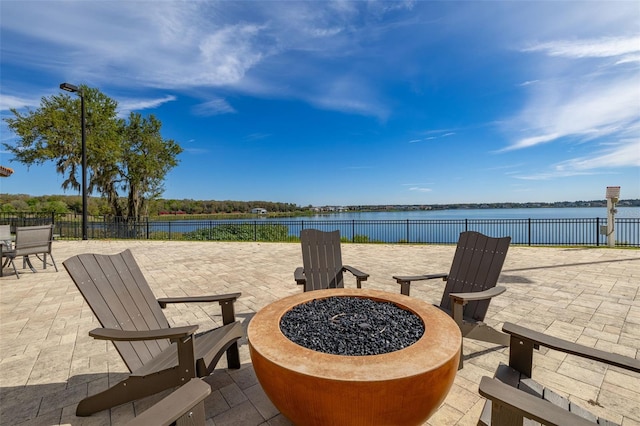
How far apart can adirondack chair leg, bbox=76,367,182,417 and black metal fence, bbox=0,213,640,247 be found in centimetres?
1003

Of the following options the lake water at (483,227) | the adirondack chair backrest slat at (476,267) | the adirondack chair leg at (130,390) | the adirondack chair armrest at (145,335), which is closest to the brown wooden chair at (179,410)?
the adirondack chair armrest at (145,335)

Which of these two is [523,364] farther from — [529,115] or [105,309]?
[529,115]

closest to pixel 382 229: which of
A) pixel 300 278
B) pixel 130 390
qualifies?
pixel 300 278

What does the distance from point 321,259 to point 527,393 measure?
251 cm

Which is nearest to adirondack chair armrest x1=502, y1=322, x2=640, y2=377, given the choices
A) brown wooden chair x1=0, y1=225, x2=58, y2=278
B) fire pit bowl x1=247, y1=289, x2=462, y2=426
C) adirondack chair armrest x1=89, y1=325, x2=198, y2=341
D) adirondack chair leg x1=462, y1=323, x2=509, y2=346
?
fire pit bowl x1=247, y1=289, x2=462, y2=426

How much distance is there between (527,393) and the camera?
98 cm

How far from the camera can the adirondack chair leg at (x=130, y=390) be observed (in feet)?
5.10

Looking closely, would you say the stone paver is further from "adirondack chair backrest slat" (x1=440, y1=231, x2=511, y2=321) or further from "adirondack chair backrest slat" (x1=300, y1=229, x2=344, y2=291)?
"adirondack chair backrest slat" (x1=300, y1=229, x2=344, y2=291)

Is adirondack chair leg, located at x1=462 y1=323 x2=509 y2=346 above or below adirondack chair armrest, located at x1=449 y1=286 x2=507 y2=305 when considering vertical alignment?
below

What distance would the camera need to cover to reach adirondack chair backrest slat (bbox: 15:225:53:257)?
5161 mm

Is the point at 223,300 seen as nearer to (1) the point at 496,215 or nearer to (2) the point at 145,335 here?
(2) the point at 145,335

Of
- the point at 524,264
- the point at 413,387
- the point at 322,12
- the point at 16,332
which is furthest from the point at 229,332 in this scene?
the point at 322,12

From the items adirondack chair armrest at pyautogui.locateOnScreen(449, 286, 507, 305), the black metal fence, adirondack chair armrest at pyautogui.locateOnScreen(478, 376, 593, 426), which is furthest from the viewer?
the black metal fence

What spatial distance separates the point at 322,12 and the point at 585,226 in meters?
11.7
